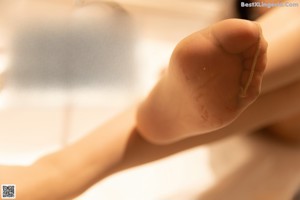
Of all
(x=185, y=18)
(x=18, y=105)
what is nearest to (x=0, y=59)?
(x=18, y=105)

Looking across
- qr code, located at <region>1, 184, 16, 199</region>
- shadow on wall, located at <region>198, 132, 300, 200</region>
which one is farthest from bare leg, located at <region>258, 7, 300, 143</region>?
qr code, located at <region>1, 184, 16, 199</region>

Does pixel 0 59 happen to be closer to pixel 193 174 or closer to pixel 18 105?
pixel 18 105

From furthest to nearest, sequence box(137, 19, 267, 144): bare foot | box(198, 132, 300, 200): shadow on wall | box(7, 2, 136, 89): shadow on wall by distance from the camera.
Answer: box(7, 2, 136, 89): shadow on wall < box(198, 132, 300, 200): shadow on wall < box(137, 19, 267, 144): bare foot

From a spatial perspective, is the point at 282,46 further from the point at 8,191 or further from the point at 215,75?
the point at 8,191

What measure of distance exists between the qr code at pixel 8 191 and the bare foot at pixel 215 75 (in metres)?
0.17

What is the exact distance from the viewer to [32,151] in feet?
1.77

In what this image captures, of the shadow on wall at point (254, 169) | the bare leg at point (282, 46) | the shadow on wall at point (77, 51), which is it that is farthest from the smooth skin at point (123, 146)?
the shadow on wall at point (77, 51)

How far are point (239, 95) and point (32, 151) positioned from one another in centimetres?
30

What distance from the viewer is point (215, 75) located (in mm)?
354

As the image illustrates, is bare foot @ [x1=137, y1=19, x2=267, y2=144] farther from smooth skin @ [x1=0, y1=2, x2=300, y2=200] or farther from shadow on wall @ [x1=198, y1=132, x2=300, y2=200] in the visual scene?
shadow on wall @ [x1=198, y1=132, x2=300, y2=200]

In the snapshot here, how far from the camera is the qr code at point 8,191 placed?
396 mm

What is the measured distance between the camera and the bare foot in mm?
334

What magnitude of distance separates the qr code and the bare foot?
169mm

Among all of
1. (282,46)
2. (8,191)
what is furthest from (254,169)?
(8,191)
